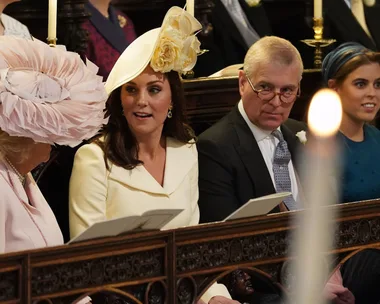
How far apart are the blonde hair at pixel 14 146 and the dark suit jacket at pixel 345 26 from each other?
3.45 metres

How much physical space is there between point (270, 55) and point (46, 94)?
1.34 meters

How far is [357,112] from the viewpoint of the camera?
4504mm

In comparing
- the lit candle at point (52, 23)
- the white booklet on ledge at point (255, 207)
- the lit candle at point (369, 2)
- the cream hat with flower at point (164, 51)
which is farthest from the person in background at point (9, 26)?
the lit candle at point (369, 2)

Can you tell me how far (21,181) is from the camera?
117 inches

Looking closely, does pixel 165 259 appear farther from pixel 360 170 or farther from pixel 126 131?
pixel 360 170

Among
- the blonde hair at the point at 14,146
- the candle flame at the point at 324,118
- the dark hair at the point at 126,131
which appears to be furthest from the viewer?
the dark hair at the point at 126,131

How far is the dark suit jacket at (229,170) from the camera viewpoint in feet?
12.8

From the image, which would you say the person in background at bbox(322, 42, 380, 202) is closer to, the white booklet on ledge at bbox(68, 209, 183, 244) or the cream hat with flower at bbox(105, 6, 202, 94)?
the cream hat with flower at bbox(105, 6, 202, 94)

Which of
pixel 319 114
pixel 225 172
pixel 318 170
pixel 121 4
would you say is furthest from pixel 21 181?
pixel 121 4

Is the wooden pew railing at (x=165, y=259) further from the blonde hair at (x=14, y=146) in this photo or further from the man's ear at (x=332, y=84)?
the man's ear at (x=332, y=84)

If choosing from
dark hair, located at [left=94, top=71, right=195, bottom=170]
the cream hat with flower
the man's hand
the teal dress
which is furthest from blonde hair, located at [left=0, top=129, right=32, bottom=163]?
the teal dress

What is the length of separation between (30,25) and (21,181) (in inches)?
74.9

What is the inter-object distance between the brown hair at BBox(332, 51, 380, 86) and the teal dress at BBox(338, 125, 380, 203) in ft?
0.93

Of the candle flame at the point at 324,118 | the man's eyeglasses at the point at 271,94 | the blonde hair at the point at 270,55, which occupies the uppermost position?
the blonde hair at the point at 270,55
